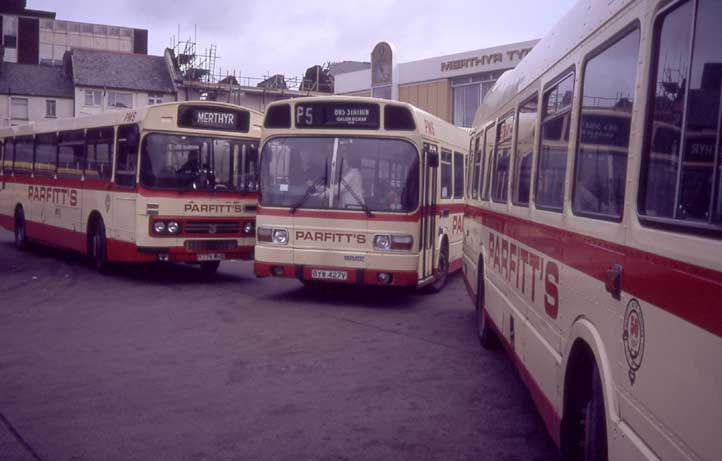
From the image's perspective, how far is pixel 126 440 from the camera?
5.71 metres

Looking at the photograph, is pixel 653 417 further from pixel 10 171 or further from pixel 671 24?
pixel 10 171

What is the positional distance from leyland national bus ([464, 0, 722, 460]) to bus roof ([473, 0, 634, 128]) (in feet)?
0.07

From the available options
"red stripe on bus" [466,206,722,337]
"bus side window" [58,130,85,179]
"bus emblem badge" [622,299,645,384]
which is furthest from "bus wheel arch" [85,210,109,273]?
"bus emblem badge" [622,299,645,384]

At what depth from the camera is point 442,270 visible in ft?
47.9

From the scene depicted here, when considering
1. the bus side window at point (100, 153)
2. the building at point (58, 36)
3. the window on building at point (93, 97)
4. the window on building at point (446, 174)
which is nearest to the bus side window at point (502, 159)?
the window on building at point (446, 174)

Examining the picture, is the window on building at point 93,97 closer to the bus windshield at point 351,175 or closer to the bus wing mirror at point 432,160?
the bus windshield at point 351,175

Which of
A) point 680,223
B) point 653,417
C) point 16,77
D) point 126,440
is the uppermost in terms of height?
point 16,77

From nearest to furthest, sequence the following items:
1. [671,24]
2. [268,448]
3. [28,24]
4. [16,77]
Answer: [671,24]
[268,448]
[16,77]
[28,24]

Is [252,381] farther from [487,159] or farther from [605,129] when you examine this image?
[605,129]

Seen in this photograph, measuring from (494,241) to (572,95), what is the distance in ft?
11.5

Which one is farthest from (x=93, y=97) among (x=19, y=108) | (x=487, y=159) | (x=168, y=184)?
(x=487, y=159)

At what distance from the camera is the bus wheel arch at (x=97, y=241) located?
51.1 feet

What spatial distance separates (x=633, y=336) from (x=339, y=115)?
9212mm

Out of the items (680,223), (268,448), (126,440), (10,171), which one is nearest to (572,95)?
(680,223)
